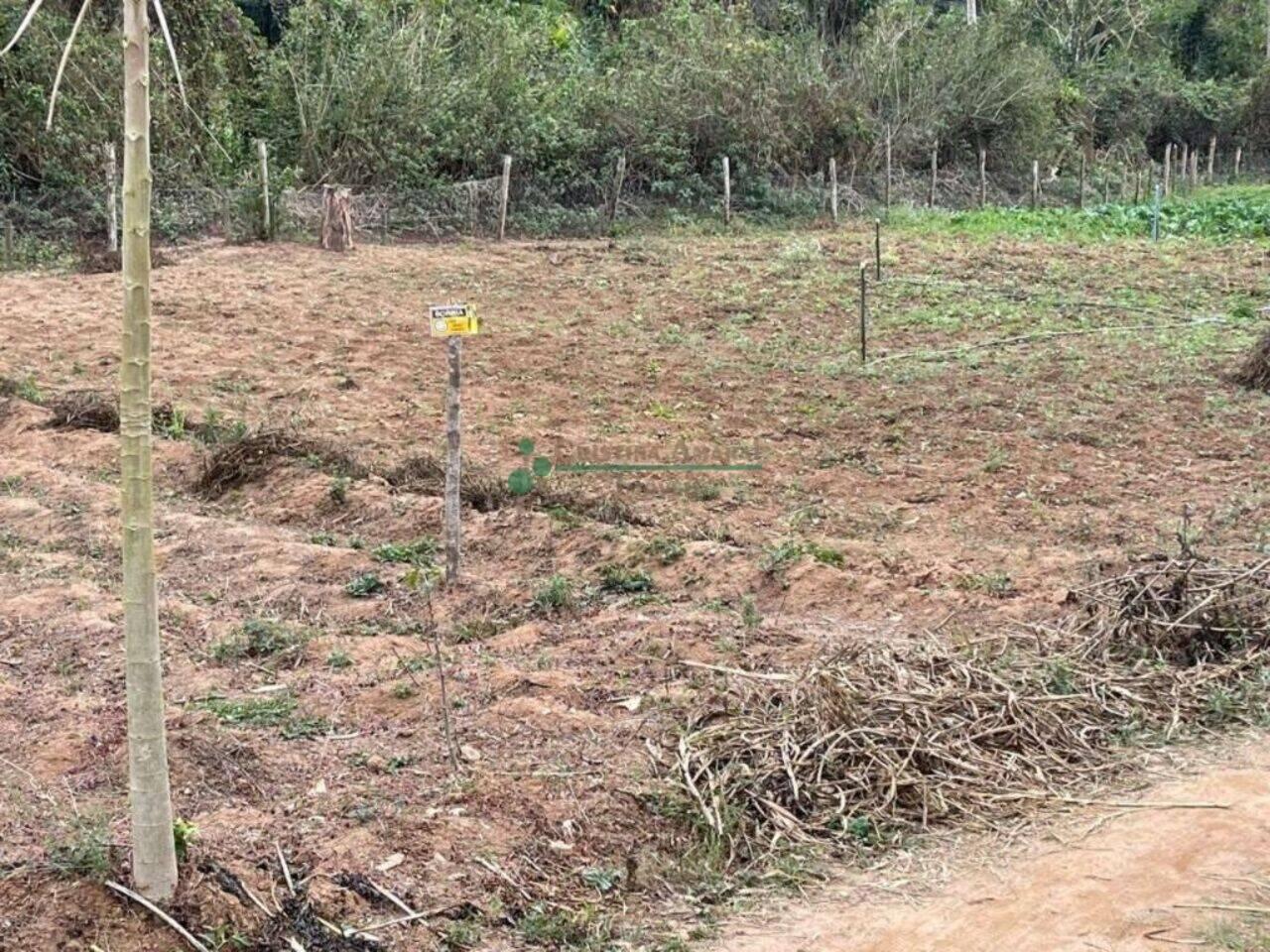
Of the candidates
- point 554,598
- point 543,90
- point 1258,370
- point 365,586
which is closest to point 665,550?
point 554,598

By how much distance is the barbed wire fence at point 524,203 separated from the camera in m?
15.4

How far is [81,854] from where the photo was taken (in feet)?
10.2

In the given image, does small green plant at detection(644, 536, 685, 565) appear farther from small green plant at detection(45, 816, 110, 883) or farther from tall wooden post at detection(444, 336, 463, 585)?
small green plant at detection(45, 816, 110, 883)

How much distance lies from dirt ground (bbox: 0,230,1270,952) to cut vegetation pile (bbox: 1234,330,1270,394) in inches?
8.4

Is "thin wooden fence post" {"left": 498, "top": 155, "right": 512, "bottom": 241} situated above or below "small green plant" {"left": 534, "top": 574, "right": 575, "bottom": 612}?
above

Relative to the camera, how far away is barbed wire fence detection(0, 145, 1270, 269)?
50.4ft

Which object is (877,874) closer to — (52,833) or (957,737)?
(957,737)

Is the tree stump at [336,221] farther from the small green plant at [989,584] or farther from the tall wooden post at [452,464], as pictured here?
the small green plant at [989,584]

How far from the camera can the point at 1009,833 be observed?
3.72 meters

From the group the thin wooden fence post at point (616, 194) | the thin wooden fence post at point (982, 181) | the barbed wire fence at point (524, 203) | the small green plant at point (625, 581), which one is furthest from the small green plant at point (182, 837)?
the thin wooden fence post at point (982, 181)

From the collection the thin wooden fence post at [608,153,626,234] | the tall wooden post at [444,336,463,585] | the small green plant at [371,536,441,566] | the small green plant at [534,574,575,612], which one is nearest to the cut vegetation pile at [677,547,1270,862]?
the small green plant at [534,574,575,612]

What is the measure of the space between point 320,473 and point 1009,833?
4.52m

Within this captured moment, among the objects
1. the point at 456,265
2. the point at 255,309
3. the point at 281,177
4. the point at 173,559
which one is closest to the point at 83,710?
the point at 173,559

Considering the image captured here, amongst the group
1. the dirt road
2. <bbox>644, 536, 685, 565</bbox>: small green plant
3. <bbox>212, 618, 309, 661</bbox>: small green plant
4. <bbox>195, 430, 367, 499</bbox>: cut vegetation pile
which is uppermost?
<bbox>195, 430, 367, 499</bbox>: cut vegetation pile
